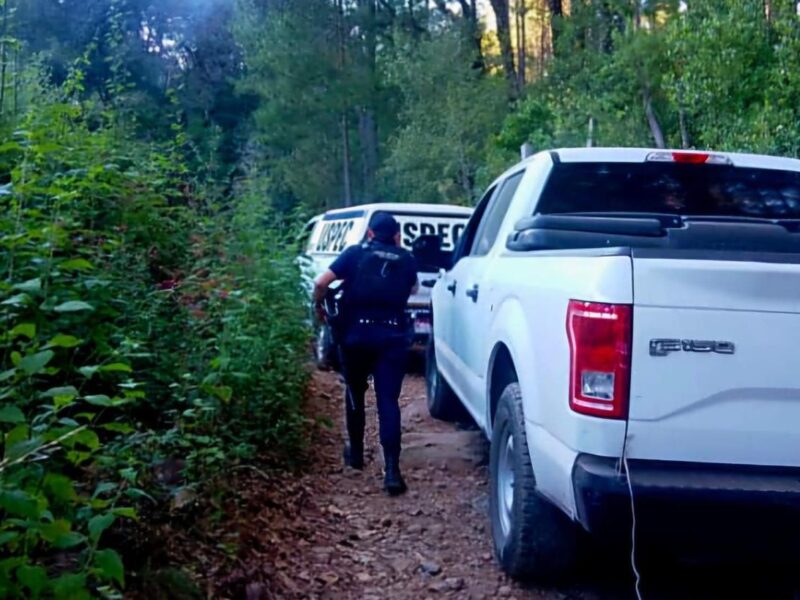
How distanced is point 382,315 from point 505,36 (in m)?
28.8

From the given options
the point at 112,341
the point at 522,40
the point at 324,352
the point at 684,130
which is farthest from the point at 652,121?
the point at 522,40

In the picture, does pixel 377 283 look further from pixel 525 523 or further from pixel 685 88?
pixel 685 88

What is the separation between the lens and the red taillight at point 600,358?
2.75 meters

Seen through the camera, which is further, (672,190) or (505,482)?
(672,190)

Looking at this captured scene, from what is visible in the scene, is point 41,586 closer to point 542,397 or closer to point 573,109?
point 542,397

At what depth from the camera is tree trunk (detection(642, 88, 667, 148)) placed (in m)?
16.3

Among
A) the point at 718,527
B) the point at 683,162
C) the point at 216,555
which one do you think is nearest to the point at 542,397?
the point at 718,527

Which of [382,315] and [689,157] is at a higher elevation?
[689,157]

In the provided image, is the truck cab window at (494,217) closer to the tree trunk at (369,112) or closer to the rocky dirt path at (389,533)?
the rocky dirt path at (389,533)

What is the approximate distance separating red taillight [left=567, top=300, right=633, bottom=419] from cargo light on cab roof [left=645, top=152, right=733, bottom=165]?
6.93ft

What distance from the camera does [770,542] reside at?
2797 mm

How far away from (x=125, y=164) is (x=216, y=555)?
14.2ft

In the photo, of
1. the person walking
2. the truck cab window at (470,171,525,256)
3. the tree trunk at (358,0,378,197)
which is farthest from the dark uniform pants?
the tree trunk at (358,0,378,197)

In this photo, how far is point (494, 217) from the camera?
566 centimetres
